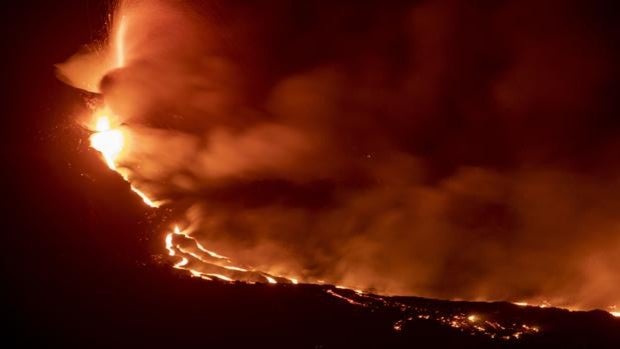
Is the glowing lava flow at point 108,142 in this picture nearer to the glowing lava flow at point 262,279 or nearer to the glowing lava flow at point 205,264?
the glowing lava flow at point 262,279

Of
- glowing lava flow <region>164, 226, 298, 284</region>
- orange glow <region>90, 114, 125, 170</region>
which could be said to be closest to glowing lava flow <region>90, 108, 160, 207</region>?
orange glow <region>90, 114, 125, 170</region>

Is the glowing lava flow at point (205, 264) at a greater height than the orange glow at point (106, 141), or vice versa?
the orange glow at point (106, 141)

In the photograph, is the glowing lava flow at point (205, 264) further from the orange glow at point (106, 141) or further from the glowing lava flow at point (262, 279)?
the orange glow at point (106, 141)

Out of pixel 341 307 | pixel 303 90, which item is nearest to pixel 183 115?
pixel 303 90

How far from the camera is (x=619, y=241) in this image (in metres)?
5.17

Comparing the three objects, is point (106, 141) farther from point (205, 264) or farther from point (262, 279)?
point (262, 279)

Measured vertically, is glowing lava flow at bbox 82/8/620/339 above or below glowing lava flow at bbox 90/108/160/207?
below

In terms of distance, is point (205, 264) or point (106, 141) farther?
point (205, 264)

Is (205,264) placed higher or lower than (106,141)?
lower

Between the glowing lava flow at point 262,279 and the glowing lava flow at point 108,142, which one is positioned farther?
the glowing lava flow at point 262,279

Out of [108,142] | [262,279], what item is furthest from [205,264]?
[108,142]

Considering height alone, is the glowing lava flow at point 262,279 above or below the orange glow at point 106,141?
below

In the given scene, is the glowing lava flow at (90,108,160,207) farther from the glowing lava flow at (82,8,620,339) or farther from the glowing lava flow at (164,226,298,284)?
the glowing lava flow at (164,226,298,284)

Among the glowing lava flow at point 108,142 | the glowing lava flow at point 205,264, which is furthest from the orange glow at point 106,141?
the glowing lava flow at point 205,264
